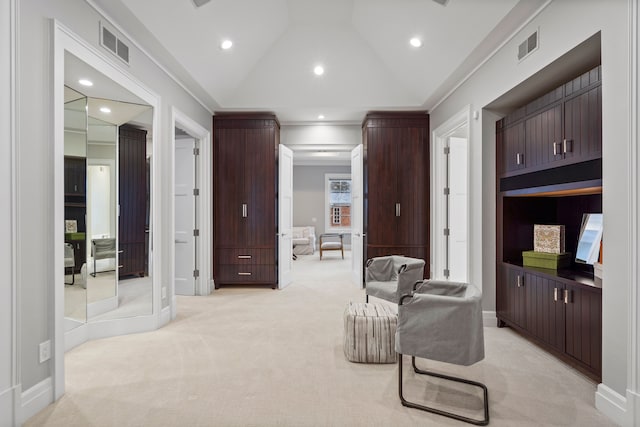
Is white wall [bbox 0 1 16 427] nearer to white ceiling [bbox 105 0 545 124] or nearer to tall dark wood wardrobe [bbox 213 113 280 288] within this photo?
white ceiling [bbox 105 0 545 124]

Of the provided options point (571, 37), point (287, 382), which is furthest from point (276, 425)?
point (571, 37)

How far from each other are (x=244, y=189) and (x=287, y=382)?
3.37m

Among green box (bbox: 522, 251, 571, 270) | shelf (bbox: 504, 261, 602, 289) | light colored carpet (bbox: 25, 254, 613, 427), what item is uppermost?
green box (bbox: 522, 251, 571, 270)

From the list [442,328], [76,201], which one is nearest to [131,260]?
[76,201]

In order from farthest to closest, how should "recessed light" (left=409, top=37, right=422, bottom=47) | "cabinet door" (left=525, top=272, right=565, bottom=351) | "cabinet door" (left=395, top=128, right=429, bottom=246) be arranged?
"cabinet door" (left=395, top=128, right=429, bottom=246) → "recessed light" (left=409, top=37, right=422, bottom=47) → "cabinet door" (left=525, top=272, right=565, bottom=351)

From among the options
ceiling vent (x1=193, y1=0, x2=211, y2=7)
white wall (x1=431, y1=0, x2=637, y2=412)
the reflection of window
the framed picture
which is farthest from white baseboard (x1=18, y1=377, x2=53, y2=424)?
the reflection of window

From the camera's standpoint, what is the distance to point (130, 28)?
2803 mm

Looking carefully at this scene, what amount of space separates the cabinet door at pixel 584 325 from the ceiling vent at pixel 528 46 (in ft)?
5.95

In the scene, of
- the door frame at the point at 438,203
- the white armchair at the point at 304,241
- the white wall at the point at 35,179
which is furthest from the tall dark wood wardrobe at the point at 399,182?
the white armchair at the point at 304,241

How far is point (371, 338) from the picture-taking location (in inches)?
103

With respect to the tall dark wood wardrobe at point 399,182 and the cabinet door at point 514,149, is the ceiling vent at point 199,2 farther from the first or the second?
the cabinet door at point 514,149

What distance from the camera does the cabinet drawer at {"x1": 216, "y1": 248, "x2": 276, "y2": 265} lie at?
521 centimetres

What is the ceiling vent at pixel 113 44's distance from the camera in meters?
2.58

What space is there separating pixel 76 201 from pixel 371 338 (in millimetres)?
2809
